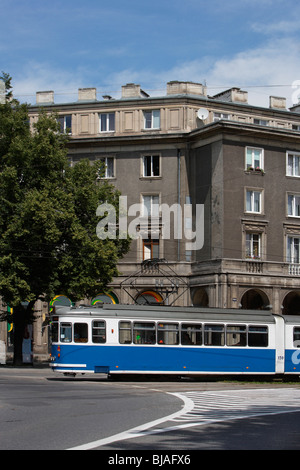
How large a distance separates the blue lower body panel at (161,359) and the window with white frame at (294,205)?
19251 millimetres

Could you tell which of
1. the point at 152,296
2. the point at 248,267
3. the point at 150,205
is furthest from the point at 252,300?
the point at 150,205

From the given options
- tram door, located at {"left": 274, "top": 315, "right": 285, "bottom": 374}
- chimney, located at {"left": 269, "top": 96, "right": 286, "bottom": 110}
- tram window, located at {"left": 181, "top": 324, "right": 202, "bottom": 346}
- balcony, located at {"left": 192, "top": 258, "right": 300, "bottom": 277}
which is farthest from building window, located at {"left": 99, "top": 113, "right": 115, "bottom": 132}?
tram window, located at {"left": 181, "top": 324, "right": 202, "bottom": 346}

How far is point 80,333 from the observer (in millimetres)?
29672

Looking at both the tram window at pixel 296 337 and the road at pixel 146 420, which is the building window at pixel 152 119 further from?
the road at pixel 146 420

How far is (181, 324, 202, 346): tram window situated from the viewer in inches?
1211

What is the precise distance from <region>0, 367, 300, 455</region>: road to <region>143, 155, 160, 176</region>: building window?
30.3m

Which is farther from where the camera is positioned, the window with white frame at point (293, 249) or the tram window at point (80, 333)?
the window with white frame at point (293, 249)

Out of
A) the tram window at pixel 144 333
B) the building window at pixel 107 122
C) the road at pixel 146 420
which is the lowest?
the road at pixel 146 420

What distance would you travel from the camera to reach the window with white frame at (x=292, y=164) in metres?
49.8

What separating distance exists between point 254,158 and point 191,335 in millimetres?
20630

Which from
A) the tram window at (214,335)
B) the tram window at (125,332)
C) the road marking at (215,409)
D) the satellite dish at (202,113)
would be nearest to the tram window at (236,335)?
the tram window at (214,335)

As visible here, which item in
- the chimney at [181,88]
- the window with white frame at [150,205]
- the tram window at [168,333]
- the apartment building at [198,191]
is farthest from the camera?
the chimney at [181,88]

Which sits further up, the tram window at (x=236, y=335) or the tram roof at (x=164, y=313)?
the tram roof at (x=164, y=313)

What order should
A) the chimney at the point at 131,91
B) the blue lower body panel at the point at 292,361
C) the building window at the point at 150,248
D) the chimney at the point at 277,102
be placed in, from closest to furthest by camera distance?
the blue lower body panel at the point at 292,361, the building window at the point at 150,248, the chimney at the point at 131,91, the chimney at the point at 277,102
